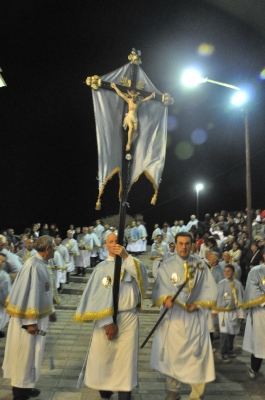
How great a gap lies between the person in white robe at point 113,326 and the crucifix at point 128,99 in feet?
0.48

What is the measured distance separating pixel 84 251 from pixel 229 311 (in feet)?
33.2

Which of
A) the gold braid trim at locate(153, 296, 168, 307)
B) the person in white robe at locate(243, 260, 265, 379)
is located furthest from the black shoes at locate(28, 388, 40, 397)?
→ the person in white robe at locate(243, 260, 265, 379)

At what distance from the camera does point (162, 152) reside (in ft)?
16.7

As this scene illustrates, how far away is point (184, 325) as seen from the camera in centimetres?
464

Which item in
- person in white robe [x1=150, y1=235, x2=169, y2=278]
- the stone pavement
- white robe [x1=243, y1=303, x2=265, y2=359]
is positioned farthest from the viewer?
person in white robe [x1=150, y1=235, x2=169, y2=278]

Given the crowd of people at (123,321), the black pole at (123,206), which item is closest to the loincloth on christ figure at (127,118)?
the black pole at (123,206)

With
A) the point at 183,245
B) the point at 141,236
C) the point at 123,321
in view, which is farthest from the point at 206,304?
the point at 141,236

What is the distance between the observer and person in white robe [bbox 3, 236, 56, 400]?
4613 mm

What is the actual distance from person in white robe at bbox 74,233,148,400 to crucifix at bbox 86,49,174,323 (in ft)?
0.48

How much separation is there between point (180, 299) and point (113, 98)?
8.80ft

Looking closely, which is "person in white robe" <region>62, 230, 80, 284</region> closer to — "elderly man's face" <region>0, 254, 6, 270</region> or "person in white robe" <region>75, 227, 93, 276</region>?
"person in white robe" <region>75, 227, 93, 276</region>

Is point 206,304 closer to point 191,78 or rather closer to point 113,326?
point 113,326

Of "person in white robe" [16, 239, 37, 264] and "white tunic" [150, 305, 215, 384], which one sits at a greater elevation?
"person in white robe" [16, 239, 37, 264]

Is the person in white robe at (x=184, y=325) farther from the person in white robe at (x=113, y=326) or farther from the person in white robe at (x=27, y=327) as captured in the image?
the person in white robe at (x=27, y=327)
